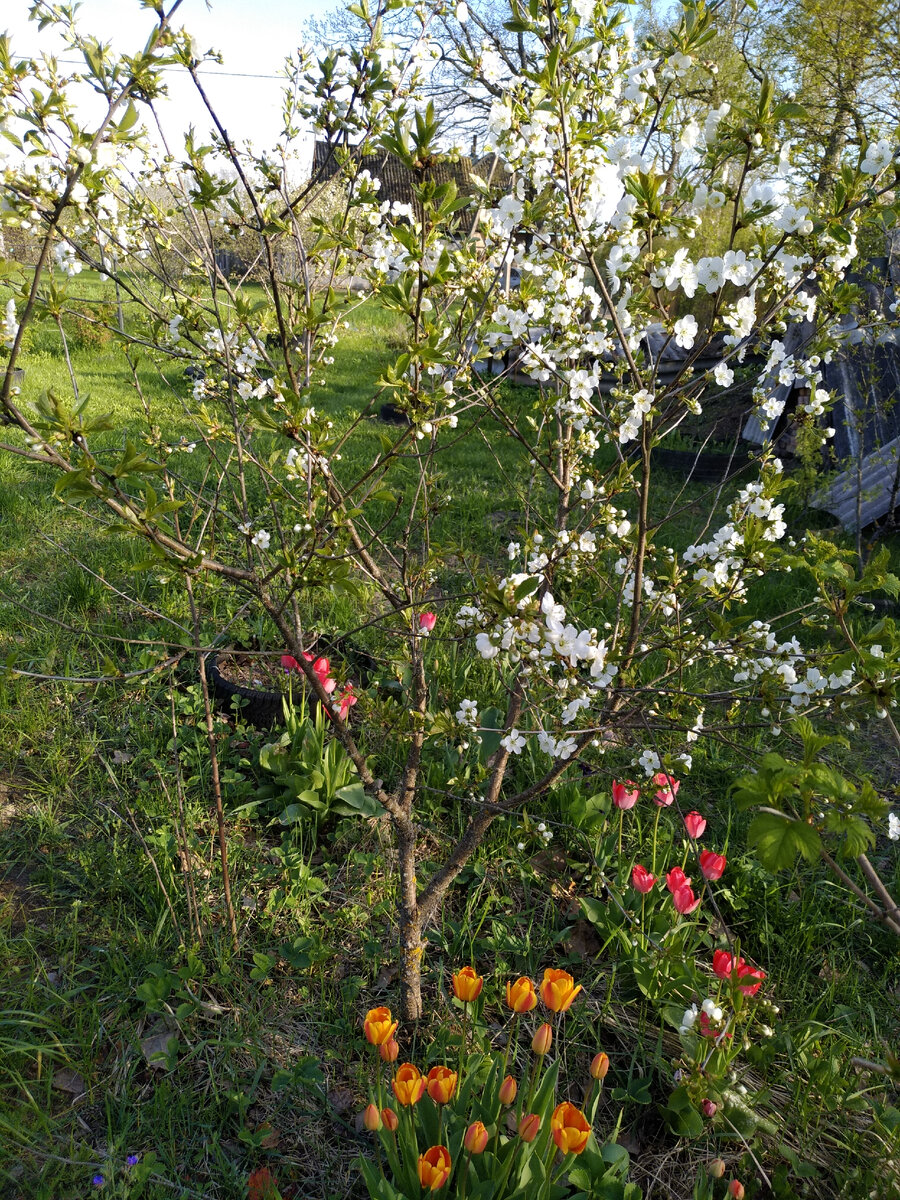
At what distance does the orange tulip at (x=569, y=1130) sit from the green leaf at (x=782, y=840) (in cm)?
54

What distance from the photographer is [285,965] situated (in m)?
2.05

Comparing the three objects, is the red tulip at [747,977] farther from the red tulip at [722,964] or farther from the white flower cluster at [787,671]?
the white flower cluster at [787,671]

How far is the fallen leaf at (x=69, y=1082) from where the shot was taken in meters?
1.77

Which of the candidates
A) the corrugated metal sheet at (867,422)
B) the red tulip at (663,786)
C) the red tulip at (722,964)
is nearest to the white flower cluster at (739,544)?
the red tulip at (663,786)

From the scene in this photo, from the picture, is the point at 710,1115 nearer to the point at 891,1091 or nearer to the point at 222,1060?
the point at 891,1091

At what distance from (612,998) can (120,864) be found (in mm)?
1396

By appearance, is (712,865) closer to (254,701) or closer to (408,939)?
(408,939)

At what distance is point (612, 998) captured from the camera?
1999mm

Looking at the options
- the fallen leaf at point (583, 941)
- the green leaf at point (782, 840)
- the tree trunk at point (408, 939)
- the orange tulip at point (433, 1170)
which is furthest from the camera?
the fallen leaf at point (583, 941)

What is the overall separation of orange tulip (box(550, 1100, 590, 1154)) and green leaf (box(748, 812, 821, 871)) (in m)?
0.54

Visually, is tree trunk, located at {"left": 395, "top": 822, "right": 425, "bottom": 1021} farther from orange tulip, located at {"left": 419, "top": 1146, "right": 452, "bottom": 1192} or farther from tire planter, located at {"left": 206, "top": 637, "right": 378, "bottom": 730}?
tire planter, located at {"left": 206, "top": 637, "right": 378, "bottom": 730}

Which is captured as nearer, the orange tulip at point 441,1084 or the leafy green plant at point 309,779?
the orange tulip at point 441,1084

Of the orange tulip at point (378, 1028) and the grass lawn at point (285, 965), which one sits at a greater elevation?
the orange tulip at point (378, 1028)

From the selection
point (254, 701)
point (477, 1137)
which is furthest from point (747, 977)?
point (254, 701)
